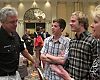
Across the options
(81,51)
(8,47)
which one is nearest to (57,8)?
(8,47)

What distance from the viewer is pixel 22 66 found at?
18.6 feet

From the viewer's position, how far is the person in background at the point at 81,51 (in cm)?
356

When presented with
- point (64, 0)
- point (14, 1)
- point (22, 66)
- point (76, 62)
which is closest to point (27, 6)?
point (14, 1)

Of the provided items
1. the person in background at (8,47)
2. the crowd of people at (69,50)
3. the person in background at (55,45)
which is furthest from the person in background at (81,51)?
the person in background at (55,45)

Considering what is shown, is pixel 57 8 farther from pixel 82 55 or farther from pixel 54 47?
pixel 82 55

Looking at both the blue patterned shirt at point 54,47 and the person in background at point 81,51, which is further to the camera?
the blue patterned shirt at point 54,47

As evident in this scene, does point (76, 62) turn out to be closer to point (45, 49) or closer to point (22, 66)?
point (45, 49)

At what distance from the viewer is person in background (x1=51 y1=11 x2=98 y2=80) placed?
356 centimetres

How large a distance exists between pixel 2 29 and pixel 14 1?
25201 mm

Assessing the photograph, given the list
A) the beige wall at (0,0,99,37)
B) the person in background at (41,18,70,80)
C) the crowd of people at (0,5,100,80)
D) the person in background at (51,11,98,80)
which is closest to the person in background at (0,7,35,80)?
the crowd of people at (0,5,100,80)

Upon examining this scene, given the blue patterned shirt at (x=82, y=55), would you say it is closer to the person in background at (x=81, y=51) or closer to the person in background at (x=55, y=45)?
the person in background at (x=81, y=51)

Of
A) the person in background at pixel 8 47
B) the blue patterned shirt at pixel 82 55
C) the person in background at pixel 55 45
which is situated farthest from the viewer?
the person in background at pixel 55 45

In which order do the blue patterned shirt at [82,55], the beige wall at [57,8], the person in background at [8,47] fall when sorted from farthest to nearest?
1. the beige wall at [57,8]
2. the person in background at [8,47]
3. the blue patterned shirt at [82,55]

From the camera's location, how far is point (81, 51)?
11.9 ft
